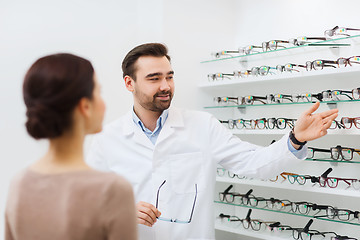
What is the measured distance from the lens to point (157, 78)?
100.0 inches

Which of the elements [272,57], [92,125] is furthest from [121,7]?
[92,125]

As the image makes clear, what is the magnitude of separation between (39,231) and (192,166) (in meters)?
1.50

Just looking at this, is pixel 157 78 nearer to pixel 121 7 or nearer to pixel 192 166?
pixel 192 166

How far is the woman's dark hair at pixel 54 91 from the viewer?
43.8 inches

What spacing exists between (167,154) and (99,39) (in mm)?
1119

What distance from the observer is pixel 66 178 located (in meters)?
1.13

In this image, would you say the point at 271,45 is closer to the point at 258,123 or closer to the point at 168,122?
the point at 258,123

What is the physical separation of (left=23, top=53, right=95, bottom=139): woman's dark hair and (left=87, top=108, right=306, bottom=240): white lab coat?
136 centimetres

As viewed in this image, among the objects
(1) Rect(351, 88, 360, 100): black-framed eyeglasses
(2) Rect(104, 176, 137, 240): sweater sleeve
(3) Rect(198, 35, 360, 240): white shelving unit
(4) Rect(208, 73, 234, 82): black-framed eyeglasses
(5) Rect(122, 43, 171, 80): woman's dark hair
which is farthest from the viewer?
(4) Rect(208, 73, 234, 82): black-framed eyeglasses

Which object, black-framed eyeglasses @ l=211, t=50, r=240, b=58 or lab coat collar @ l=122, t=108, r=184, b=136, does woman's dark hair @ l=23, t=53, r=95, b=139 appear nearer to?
lab coat collar @ l=122, t=108, r=184, b=136

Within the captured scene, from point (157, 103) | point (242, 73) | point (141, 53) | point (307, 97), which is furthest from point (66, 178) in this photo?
point (242, 73)

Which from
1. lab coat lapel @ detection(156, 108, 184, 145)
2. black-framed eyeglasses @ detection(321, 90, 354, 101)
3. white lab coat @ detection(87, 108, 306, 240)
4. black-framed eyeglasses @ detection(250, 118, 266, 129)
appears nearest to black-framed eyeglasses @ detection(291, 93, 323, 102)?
black-framed eyeglasses @ detection(321, 90, 354, 101)

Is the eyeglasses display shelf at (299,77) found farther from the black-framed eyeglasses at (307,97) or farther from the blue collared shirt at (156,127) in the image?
the blue collared shirt at (156,127)

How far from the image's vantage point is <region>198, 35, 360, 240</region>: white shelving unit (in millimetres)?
2689
